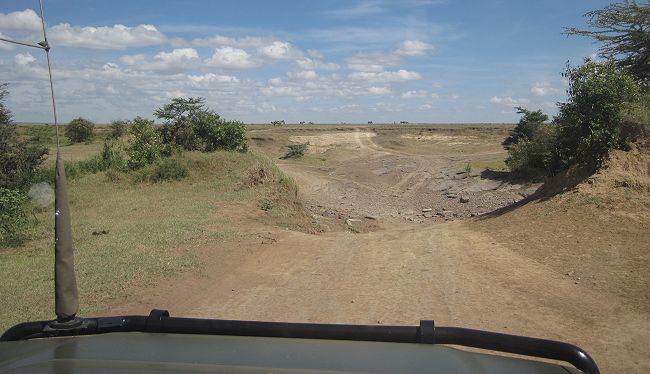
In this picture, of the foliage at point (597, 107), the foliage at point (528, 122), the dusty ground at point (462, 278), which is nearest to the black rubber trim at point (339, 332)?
the dusty ground at point (462, 278)

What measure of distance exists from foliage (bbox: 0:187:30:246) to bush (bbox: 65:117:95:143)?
137 feet

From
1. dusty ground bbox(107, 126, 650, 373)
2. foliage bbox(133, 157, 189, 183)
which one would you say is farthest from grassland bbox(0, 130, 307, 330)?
dusty ground bbox(107, 126, 650, 373)

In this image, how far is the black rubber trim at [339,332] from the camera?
254 cm

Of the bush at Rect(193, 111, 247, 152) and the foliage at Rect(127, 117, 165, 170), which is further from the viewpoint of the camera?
the bush at Rect(193, 111, 247, 152)

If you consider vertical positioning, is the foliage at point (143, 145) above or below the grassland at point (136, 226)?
above

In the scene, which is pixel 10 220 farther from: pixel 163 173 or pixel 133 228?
pixel 163 173

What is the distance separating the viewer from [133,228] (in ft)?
42.7

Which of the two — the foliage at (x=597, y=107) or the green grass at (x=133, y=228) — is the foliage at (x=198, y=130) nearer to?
the green grass at (x=133, y=228)

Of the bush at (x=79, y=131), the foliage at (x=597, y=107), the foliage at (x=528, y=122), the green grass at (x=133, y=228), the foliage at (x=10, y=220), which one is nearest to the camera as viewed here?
the green grass at (x=133, y=228)

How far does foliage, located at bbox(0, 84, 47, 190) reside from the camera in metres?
17.7

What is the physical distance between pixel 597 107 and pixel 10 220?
529 inches

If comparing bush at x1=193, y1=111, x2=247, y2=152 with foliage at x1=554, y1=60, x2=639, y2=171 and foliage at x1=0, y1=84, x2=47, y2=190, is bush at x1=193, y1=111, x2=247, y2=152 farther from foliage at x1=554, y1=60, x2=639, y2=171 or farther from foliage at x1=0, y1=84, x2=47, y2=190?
foliage at x1=554, y1=60, x2=639, y2=171

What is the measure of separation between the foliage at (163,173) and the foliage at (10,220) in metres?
7.71

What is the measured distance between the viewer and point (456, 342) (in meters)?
2.72
